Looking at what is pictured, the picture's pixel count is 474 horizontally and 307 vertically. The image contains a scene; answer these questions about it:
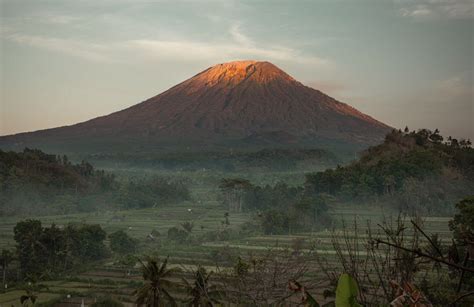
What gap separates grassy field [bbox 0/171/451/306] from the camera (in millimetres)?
28167

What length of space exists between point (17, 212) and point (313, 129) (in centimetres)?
7655

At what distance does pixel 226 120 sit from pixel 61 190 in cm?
5816

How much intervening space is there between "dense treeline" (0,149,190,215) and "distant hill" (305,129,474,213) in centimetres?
2133

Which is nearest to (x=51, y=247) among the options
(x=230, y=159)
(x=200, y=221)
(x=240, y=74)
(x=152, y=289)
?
(x=152, y=289)

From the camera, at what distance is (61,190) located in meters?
74.9

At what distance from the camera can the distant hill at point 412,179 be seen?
58.7m

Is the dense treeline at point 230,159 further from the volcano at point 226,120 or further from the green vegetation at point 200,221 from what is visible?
the green vegetation at point 200,221

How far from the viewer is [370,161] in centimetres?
7312

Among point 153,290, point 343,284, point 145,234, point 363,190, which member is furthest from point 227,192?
point 343,284

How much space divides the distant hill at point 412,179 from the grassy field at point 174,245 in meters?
3.31

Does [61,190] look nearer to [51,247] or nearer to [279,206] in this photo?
[279,206]

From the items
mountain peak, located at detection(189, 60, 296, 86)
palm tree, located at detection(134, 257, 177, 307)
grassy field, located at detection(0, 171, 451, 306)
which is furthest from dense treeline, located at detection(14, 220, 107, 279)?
mountain peak, located at detection(189, 60, 296, 86)

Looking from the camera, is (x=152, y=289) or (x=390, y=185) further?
(x=390, y=185)

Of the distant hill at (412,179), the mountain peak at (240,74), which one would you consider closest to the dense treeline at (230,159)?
the mountain peak at (240,74)
